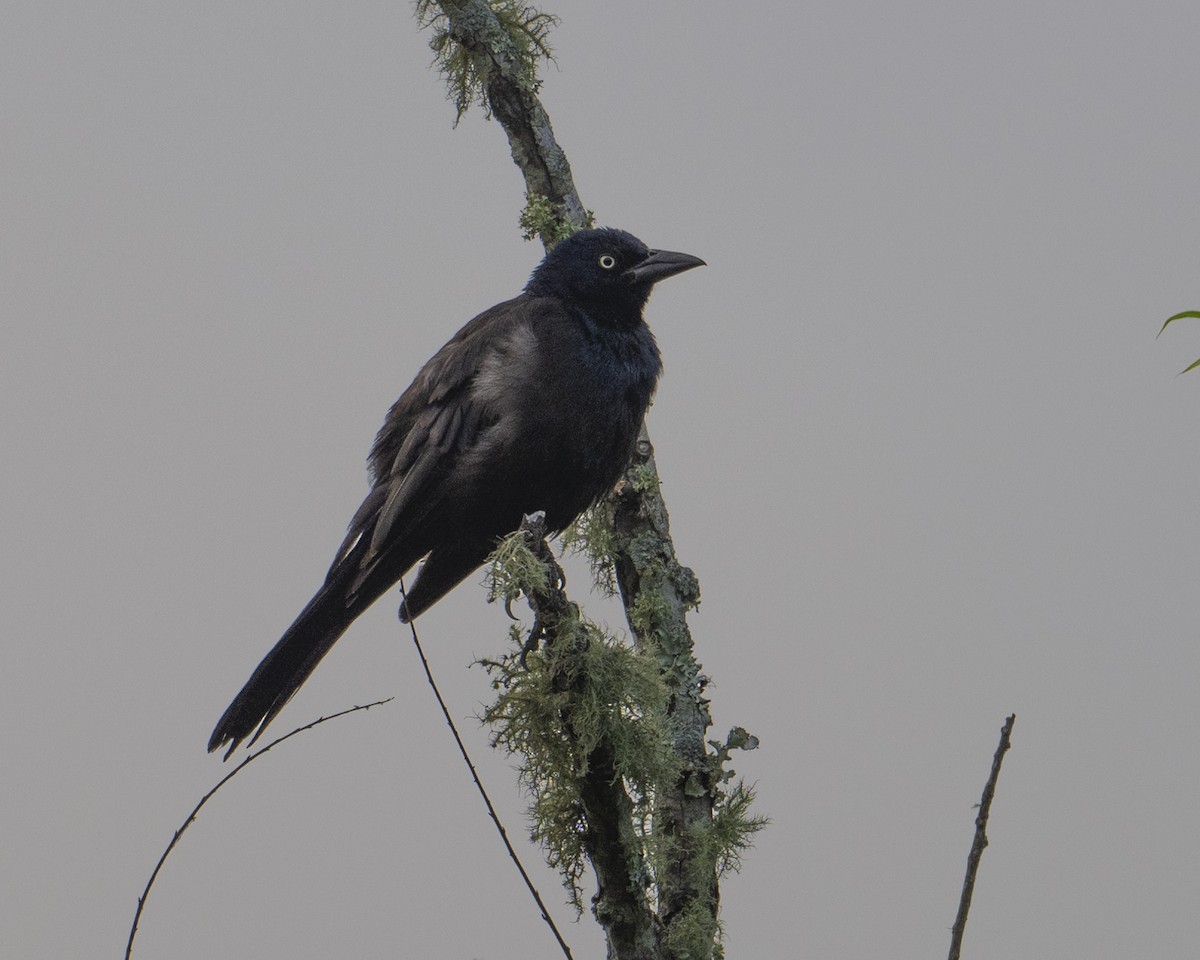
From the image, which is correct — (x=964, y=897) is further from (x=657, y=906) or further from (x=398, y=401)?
(x=398, y=401)

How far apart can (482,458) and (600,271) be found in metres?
0.83

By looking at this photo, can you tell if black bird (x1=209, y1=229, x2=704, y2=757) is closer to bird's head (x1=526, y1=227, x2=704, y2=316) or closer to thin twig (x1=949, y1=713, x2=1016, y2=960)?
bird's head (x1=526, y1=227, x2=704, y2=316)

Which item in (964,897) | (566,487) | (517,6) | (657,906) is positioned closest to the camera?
(964,897)

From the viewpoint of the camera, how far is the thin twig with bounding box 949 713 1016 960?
2.12 meters

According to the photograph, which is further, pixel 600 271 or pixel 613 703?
pixel 600 271

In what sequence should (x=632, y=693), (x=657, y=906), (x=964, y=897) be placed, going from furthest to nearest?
(x=657, y=906), (x=632, y=693), (x=964, y=897)

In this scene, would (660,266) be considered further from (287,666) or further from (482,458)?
(287,666)

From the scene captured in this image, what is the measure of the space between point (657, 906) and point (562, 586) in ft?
3.17

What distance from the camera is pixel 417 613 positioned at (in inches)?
169

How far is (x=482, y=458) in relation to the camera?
154 inches

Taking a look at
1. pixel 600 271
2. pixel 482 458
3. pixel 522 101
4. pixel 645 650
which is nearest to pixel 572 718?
pixel 645 650

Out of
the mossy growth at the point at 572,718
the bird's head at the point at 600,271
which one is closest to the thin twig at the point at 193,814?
the mossy growth at the point at 572,718

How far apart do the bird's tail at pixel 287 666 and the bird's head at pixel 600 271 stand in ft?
3.91

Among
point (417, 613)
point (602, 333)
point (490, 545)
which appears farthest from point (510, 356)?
point (417, 613)
